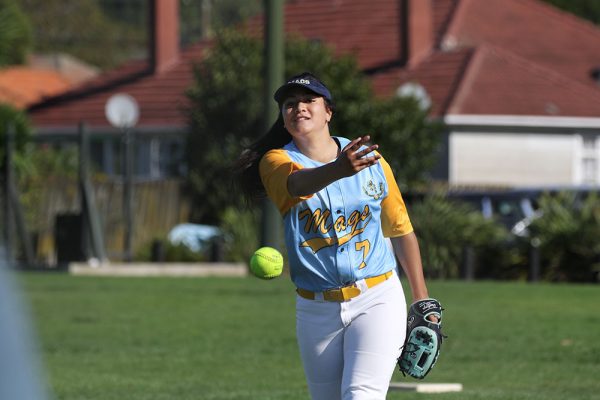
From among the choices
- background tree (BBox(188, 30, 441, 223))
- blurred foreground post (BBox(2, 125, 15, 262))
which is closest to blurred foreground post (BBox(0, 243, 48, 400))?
blurred foreground post (BBox(2, 125, 15, 262))

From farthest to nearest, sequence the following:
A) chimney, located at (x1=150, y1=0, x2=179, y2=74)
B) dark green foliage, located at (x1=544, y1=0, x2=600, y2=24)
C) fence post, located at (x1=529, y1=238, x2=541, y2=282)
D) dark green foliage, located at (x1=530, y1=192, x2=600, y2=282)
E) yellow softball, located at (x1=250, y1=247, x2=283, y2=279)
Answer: dark green foliage, located at (x1=544, y1=0, x2=600, y2=24) < chimney, located at (x1=150, y1=0, x2=179, y2=74) < dark green foliage, located at (x1=530, y1=192, x2=600, y2=282) < fence post, located at (x1=529, y1=238, x2=541, y2=282) < yellow softball, located at (x1=250, y1=247, x2=283, y2=279)

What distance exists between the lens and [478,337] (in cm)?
1526

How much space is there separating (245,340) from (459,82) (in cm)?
2599

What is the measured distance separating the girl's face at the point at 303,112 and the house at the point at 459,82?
3000 centimetres

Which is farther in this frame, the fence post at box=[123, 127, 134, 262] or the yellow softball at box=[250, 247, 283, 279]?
the fence post at box=[123, 127, 134, 262]

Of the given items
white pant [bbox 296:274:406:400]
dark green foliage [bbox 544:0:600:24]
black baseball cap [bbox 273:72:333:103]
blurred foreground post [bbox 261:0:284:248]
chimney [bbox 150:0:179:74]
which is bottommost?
dark green foliage [bbox 544:0:600:24]

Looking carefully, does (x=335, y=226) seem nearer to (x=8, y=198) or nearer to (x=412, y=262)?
(x=412, y=262)

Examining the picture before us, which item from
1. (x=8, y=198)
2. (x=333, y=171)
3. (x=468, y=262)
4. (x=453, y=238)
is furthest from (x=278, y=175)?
(x=8, y=198)

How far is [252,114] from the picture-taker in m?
35.6

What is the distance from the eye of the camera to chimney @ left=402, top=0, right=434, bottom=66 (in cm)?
4088

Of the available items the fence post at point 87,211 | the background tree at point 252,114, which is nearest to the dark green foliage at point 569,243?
the fence post at point 87,211

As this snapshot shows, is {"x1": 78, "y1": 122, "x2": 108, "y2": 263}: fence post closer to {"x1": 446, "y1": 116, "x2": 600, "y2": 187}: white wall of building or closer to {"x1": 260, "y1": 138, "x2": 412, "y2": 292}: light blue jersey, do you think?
{"x1": 446, "y1": 116, "x2": 600, "y2": 187}: white wall of building

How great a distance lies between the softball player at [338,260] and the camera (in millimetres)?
5605

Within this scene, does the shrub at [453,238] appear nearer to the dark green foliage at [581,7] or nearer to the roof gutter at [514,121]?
the roof gutter at [514,121]
